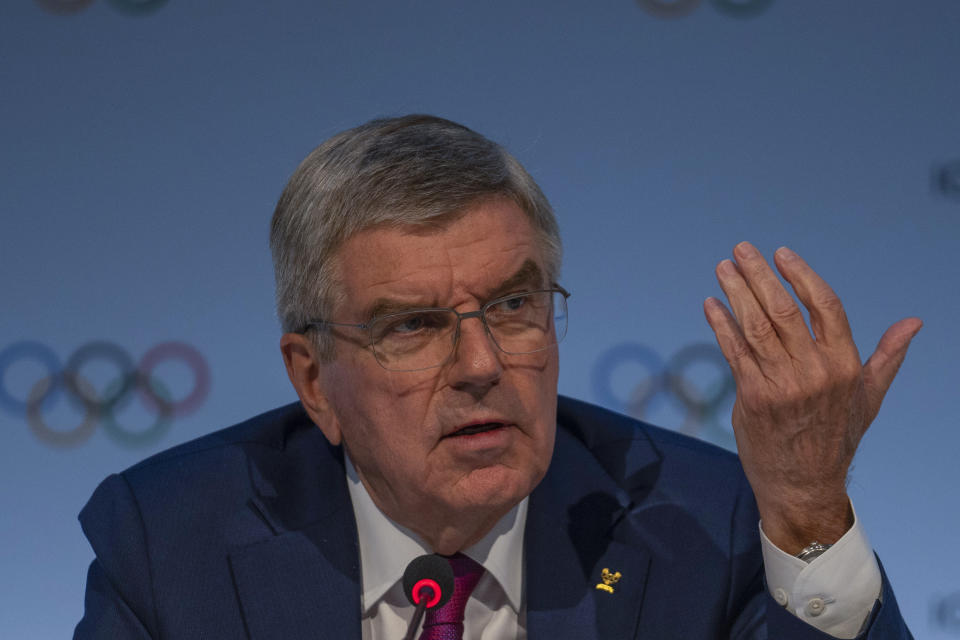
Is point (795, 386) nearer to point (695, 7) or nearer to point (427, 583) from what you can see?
point (427, 583)

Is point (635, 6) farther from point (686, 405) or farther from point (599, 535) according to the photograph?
point (599, 535)

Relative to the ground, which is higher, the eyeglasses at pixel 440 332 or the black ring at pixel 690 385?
the eyeglasses at pixel 440 332

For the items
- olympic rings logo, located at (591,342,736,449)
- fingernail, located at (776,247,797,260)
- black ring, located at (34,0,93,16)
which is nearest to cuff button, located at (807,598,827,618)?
fingernail, located at (776,247,797,260)

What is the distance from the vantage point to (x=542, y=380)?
183cm

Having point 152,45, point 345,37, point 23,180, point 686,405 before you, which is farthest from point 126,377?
point 686,405

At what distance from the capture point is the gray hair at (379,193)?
1.78 meters

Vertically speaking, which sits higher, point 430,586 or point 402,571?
point 430,586

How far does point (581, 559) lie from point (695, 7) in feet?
5.50

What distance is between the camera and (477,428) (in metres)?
1.76

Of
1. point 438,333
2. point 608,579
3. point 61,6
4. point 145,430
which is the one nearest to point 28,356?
point 145,430

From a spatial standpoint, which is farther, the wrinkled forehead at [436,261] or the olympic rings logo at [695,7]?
the olympic rings logo at [695,7]

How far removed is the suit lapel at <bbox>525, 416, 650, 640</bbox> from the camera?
1.88 meters

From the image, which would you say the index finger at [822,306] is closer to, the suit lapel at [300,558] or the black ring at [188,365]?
the suit lapel at [300,558]

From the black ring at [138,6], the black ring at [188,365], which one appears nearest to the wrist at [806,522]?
the black ring at [188,365]
